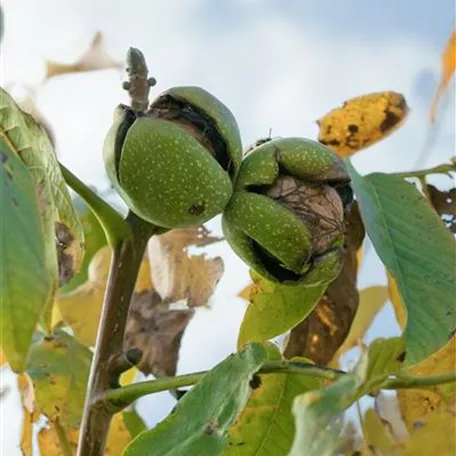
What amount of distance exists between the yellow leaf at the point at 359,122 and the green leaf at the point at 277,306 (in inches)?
12.4

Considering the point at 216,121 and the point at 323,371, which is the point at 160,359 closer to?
the point at 216,121

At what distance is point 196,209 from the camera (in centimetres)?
146

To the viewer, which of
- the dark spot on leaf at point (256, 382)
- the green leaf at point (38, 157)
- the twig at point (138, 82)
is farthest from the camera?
the twig at point (138, 82)

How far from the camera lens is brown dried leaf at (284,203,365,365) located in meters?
1.70

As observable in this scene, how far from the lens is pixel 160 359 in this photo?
168 cm

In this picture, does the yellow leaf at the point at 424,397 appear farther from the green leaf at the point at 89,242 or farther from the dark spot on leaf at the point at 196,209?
the green leaf at the point at 89,242

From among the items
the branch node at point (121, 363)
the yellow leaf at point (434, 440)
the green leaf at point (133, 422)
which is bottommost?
the yellow leaf at point (434, 440)

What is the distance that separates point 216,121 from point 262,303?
0.88 ft

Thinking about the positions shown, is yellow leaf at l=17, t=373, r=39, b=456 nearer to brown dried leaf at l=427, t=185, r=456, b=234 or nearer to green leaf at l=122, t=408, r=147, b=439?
green leaf at l=122, t=408, r=147, b=439

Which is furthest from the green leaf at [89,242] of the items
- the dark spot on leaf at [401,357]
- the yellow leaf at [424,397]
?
the dark spot on leaf at [401,357]

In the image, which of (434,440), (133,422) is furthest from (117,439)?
(434,440)

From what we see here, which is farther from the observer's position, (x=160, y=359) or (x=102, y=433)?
(x=160, y=359)

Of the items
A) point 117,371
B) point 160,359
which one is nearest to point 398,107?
point 160,359

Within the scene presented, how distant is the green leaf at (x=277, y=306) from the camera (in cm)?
156
